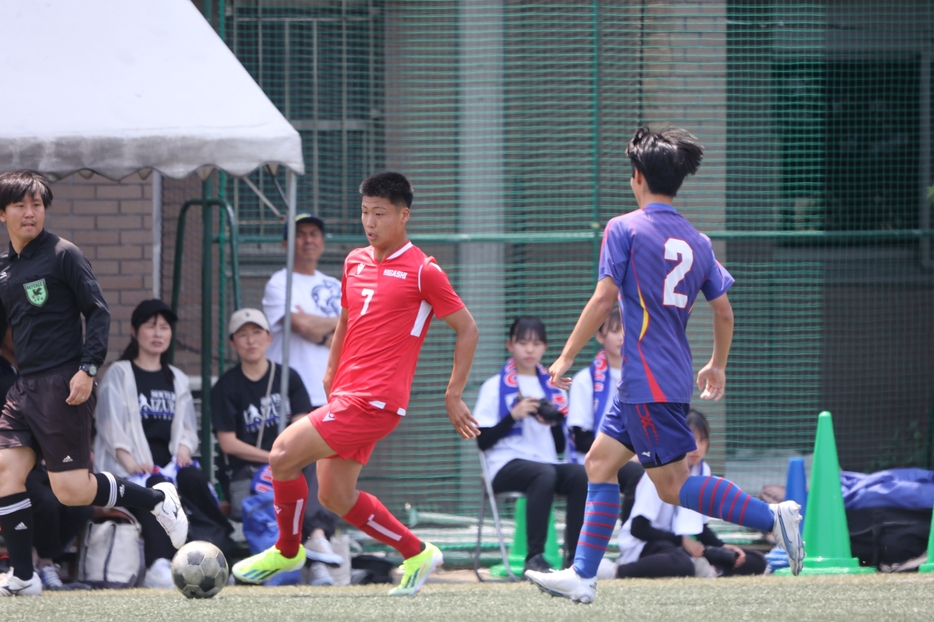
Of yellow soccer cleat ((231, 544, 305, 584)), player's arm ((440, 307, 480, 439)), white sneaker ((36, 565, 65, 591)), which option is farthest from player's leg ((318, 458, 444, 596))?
white sneaker ((36, 565, 65, 591))

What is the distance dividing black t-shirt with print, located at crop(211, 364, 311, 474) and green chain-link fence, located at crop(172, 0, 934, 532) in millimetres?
1367

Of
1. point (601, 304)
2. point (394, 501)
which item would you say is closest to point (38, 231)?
point (601, 304)

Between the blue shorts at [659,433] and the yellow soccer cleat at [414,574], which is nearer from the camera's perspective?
the blue shorts at [659,433]

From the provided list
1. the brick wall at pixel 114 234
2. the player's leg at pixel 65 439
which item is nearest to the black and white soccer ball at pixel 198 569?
the player's leg at pixel 65 439

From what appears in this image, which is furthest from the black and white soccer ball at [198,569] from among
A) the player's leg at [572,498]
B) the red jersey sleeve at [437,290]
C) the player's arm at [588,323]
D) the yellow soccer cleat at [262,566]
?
the player's leg at [572,498]

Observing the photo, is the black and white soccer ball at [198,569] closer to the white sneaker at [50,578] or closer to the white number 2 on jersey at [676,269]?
the white sneaker at [50,578]

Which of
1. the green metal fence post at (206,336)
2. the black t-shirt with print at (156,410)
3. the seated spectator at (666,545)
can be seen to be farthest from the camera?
the green metal fence post at (206,336)

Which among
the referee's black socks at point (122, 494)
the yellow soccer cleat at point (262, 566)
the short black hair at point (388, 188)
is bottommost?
the yellow soccer cleat at point (262, 566)

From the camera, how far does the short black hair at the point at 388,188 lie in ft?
16.5

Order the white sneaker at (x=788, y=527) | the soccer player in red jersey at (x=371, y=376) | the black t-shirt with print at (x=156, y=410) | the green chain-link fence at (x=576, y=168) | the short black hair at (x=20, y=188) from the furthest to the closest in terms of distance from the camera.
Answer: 1. the green chain-link fence at (x=576, y=168)
2. the black t-shirt with print at (x=156, y=410)
3. the short black hair at (x=20, y=188)
4. the soccer player in red jersey at (x=371, y=376)
5. the white sneaker at (x=788, y=527)

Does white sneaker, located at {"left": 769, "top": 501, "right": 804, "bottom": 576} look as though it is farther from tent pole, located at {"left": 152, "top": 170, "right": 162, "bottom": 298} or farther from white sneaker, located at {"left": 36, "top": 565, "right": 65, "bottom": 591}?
tent pole, located at {"left": 152, "top": 170, "right": 162, "bottom": 298}

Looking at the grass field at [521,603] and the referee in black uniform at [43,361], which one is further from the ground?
the referee in black uniform at [43,361]

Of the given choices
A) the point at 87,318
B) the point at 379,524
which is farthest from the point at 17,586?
the point at 379,524

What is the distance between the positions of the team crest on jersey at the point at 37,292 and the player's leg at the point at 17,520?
2.06 feet
